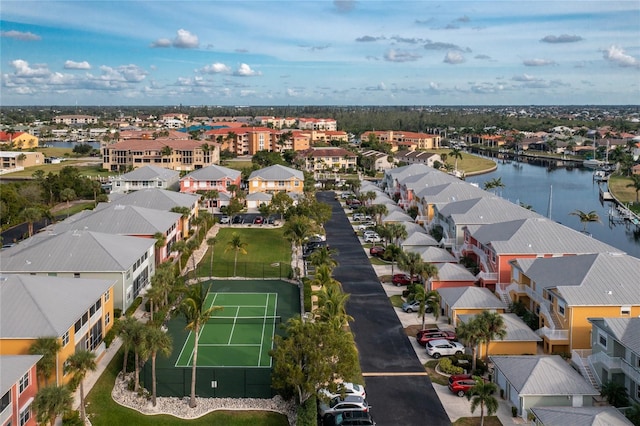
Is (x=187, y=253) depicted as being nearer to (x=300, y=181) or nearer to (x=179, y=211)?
(x=179, y=211)

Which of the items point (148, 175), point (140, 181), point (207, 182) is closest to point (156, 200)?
point (207, 182)

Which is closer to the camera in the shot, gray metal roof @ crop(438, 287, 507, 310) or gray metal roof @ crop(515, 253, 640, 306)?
gray metal roof @ crop(515, 253, 640, 306)

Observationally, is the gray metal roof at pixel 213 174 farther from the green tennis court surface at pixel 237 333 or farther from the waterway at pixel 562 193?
the waterway at pixel 562 193

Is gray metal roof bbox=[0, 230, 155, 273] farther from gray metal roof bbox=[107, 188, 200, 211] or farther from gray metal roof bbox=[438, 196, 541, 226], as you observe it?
gray metal roof bbox=[438, 196, 541, 226]

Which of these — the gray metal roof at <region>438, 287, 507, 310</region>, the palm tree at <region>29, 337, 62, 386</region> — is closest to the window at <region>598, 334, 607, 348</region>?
the gray metal roof at <region>438, 287, 507, 310</region>

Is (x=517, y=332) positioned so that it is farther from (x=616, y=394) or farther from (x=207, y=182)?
(x=207, y=182)

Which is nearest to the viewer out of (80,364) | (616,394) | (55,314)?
(80,364)
